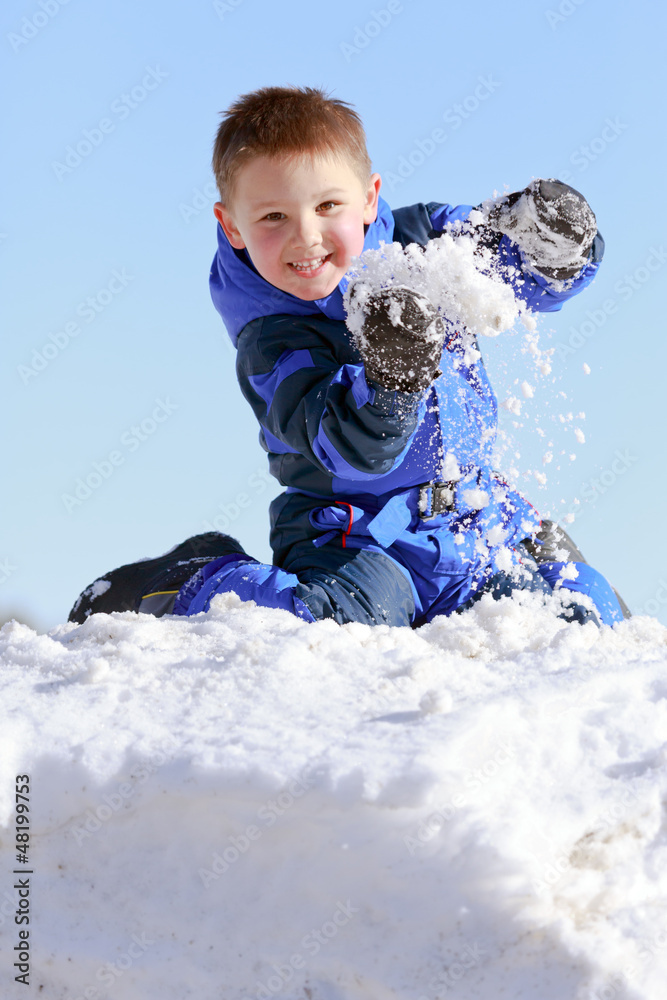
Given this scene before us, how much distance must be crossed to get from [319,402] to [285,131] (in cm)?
75

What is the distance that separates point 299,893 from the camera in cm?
125

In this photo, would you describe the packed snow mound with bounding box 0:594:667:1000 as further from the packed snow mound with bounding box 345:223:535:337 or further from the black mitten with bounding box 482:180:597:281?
the black mitten with bounding box 482:180:597:281

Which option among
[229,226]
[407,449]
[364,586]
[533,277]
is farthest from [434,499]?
[229,226]

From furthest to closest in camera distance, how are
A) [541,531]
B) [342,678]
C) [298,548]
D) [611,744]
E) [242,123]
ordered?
[541,531], [298,548], [242,123], [342,678], [611,744]

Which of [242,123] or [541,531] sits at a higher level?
[242,123]

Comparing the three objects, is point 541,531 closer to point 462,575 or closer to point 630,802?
point 462,575

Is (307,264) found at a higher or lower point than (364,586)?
higher

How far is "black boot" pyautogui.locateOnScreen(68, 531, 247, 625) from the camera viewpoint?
2.70 metres

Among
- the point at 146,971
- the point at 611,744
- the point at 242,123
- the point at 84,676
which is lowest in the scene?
the point at 146,971

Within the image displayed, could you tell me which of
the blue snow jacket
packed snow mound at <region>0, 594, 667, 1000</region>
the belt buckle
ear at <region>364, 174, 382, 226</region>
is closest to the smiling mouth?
the blue snow jacket

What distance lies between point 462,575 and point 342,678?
48.8 inches

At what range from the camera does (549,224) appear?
2.47 m

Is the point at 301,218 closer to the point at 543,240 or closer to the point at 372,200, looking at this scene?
the point at 372,200

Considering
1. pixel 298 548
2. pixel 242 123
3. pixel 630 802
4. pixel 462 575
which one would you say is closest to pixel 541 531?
pixel 462 575
